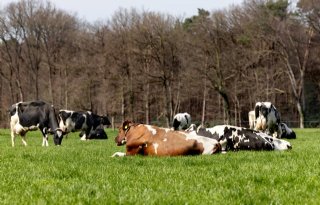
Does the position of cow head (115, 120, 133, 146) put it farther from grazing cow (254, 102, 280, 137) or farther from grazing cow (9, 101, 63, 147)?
grazing cow (254, 102, 280, 137)

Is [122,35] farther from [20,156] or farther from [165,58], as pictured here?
[20,156]

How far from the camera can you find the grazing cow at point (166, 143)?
1365 cm

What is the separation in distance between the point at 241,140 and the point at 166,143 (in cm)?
285

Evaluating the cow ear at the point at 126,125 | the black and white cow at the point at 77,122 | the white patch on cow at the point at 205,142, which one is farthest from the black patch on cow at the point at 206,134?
the black and white cow at the point at 77,122

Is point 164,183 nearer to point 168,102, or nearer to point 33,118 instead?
point 33,118

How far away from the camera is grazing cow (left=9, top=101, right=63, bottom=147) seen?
73.8ft

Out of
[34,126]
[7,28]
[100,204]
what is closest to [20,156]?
[100,204]

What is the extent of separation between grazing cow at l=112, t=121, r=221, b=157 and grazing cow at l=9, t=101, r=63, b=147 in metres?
9.07

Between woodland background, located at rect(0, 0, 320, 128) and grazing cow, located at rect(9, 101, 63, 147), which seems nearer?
grazing cow, located at rect(9, 101, 63, 147)

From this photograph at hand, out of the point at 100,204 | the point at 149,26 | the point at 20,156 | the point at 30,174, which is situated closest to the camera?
the point at 100,204

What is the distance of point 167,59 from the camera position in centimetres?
6297

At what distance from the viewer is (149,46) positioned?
205 feet

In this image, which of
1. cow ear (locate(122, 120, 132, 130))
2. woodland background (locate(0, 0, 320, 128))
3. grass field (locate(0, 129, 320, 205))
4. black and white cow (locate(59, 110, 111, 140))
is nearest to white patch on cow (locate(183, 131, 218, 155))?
cow ear (locate(122, 120, 132, 130))

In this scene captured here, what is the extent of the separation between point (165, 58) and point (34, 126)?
135 feet
